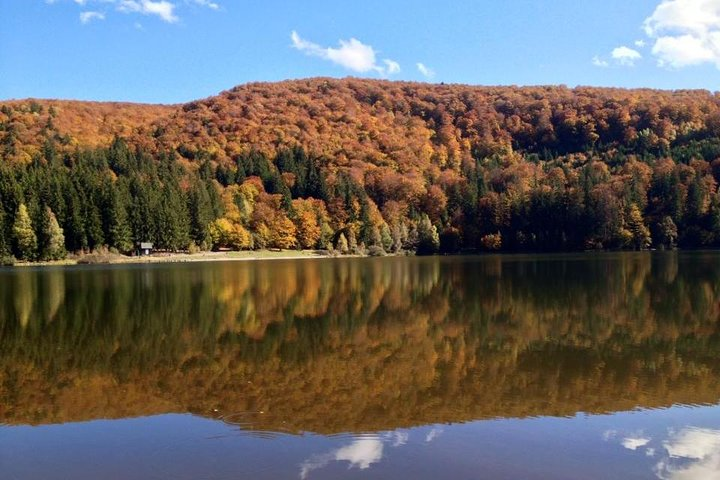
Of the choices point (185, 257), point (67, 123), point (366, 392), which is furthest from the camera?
point (67, 123)

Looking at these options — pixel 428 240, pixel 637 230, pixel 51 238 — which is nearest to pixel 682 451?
pixel 51 238

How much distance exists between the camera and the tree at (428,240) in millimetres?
102875

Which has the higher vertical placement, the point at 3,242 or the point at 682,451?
the point at 3,242

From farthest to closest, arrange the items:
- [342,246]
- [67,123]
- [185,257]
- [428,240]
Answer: [67,123]
[428,240]
[342,246]
[185,257]

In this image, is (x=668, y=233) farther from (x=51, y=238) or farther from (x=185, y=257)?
(x=51, y=238)

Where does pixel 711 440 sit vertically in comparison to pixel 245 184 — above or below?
below

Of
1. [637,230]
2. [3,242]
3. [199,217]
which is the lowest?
[637,230]

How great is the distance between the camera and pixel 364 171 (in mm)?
123812

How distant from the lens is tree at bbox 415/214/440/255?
4050 inches

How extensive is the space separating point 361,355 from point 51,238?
216ft

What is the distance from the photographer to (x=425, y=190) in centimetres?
11744

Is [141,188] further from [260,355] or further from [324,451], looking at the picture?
[324,451]

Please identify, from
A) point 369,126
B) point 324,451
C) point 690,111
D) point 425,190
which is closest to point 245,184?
point 425,190

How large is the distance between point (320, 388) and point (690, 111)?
463ft
